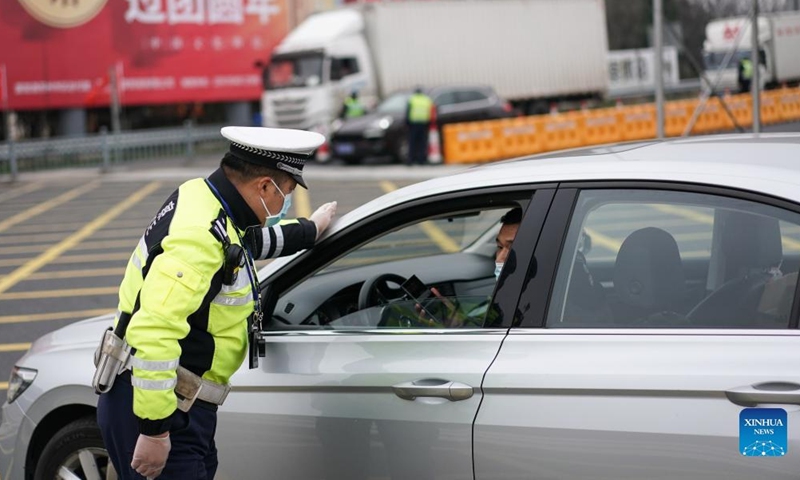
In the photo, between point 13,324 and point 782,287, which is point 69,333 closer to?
point 782,287

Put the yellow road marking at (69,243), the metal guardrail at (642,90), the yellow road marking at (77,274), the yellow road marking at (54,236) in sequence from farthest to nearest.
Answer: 1. the metal guardrail at (642,90)
2. the yellow road marking at (54,236)
3. the yellow road marking at (69,243)
4. the yellow road marking at (77,274)

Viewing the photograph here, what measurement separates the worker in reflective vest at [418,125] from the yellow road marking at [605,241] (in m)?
19.2

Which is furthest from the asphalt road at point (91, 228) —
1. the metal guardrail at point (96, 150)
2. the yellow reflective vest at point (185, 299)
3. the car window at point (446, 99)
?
the car window at point (446, 99)

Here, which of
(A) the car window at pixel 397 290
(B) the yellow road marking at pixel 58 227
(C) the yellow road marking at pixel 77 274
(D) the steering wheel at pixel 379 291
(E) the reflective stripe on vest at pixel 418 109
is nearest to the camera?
(A) the car window at pixel 397 290

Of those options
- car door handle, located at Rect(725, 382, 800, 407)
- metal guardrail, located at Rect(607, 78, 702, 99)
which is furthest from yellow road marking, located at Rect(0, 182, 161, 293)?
metal guardrail, located at Rect(607, 78, 702, 99)

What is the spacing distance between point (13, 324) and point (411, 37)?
2159 cm

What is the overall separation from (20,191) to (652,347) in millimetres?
19731

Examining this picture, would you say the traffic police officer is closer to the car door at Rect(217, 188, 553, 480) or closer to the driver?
the car door at Rect(217, 188, 553, 480)

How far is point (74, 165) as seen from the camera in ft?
84.2

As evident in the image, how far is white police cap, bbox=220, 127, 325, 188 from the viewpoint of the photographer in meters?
3.19

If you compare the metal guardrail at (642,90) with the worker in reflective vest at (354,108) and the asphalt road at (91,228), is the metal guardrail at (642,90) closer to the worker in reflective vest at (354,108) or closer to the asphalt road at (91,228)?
the worker in reflective vest at (354,108)

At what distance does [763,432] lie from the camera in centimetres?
270

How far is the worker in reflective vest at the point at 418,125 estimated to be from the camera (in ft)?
73.7

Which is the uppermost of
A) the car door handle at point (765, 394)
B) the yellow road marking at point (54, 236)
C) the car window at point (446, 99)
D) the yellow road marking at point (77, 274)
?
the car window at point (446, 99)
